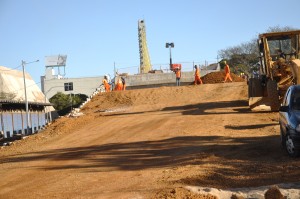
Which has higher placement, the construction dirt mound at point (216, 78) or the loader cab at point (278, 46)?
the loader cab at point (278, 46)

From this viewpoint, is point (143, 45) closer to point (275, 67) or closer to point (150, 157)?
point (275, 67)

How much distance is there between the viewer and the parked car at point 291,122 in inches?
A: 376

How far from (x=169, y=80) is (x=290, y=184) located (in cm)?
4695

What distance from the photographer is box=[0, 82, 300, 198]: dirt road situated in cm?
829

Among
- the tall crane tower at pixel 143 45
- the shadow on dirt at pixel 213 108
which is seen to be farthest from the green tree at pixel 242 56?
the shadow on dirt at pixel 213 108

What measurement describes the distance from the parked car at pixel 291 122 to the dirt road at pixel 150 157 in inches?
11.8

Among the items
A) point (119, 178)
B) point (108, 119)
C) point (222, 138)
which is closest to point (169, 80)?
point (108, 119)

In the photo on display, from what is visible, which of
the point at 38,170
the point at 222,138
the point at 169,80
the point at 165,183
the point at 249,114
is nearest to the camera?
the point at 165,183

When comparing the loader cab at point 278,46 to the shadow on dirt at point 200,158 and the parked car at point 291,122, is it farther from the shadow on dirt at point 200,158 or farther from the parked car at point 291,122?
the parked car at point 291,122

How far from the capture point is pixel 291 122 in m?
9.84

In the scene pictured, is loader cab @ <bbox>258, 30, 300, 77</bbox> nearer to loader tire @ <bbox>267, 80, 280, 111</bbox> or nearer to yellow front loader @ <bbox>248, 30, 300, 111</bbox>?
yellow front loader @ <bbox>248, 30, 300, 111</bbox>

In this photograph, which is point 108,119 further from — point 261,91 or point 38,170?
point 38,170

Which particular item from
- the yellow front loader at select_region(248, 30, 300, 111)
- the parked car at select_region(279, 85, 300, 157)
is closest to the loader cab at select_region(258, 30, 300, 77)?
the yellow front loader at select_region(248, 30, 300, 111)

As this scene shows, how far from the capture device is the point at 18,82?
67625 millimetres
